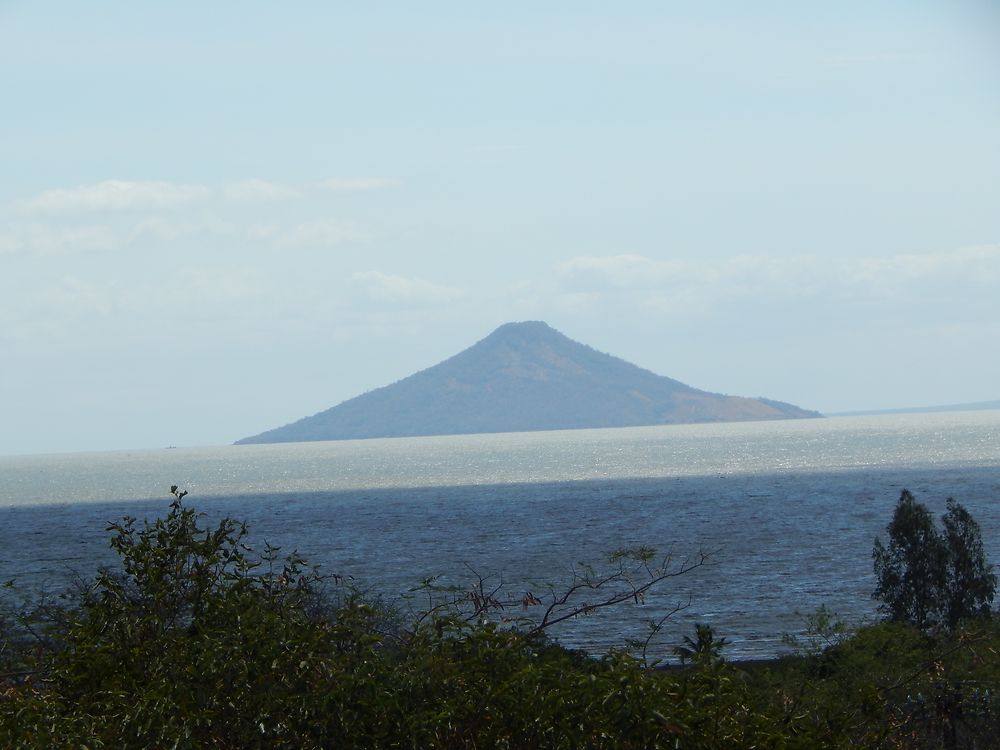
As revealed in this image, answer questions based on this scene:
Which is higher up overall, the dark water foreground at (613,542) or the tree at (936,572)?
the tree at (936,572)

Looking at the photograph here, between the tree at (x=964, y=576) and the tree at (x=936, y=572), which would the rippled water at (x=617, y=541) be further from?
the tree at (x=964, y=576)

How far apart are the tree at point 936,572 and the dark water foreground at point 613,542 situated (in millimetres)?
7399

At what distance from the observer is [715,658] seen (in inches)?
435

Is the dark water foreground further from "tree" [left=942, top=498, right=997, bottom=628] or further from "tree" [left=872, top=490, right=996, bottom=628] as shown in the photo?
"tree" [left=942, top=498, right=997, bottom=628]

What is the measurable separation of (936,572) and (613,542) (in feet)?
237

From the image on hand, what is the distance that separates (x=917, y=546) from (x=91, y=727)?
5770cm

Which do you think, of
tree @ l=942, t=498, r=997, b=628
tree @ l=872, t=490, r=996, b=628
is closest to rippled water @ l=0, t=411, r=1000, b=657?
tree @ l=872, t=490, r=996, b=628

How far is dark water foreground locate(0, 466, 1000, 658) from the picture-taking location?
8194 cm

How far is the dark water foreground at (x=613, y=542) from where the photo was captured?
269 feet

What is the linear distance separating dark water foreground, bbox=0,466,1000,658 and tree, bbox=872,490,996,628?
7.40 metres

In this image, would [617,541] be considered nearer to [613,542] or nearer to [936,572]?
[613,542]

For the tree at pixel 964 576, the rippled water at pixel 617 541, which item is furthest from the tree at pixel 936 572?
the rippled water at pixel 617 541

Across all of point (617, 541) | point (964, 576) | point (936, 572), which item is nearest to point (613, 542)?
point (617, 541)

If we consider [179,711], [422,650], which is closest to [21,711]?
[179,711]
